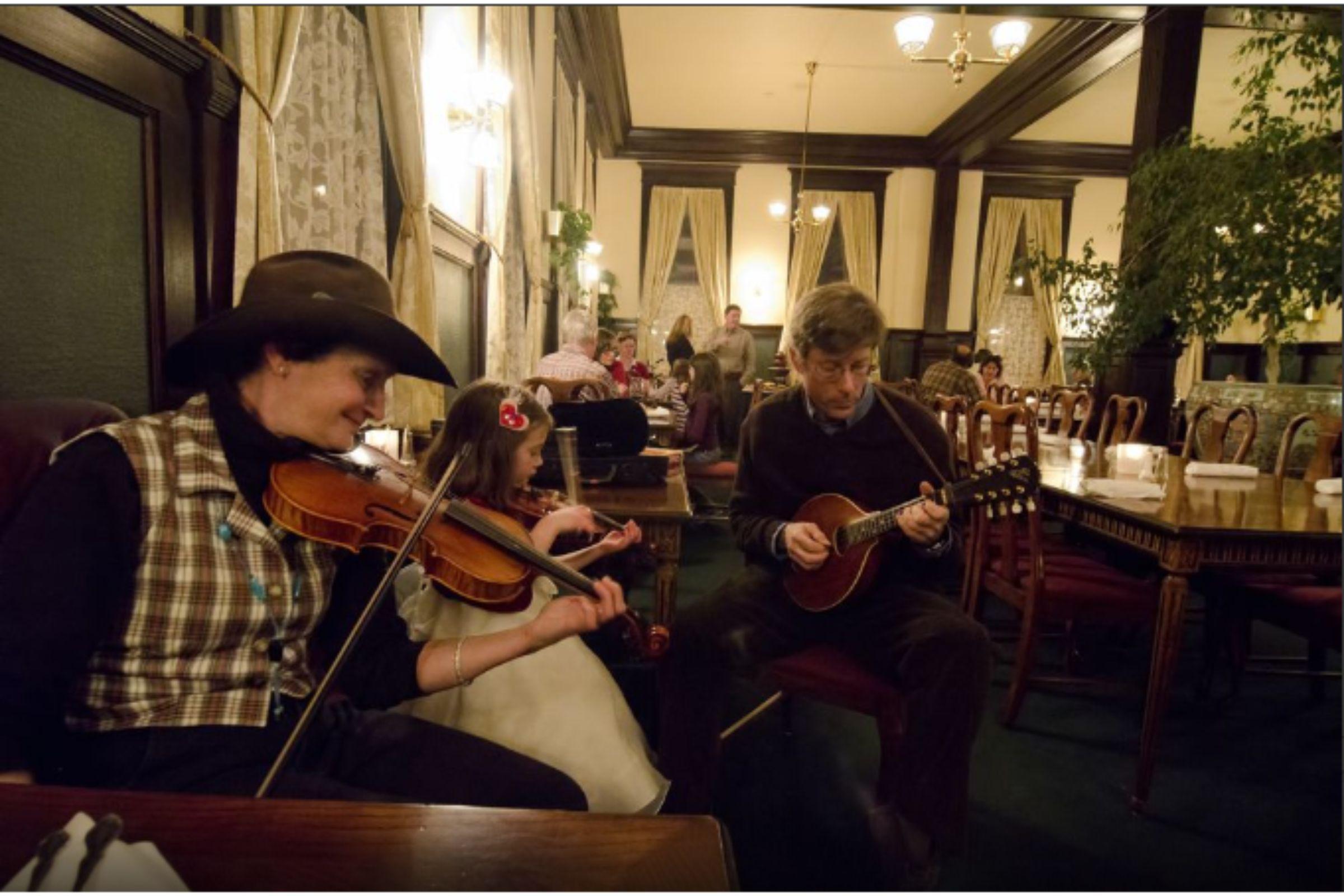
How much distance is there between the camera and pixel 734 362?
8.46 meters

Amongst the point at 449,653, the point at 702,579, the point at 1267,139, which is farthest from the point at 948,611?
the point at 1267,139

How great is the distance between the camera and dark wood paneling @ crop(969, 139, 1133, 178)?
929cm

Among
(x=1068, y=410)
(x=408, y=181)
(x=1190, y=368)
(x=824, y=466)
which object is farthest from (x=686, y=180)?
(x=824, y=466)

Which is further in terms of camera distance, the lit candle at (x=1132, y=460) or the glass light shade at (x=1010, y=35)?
the glass light shade at (x=1010, y=35)

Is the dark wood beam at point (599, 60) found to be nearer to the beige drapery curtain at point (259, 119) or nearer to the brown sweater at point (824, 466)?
the beige drapery curtain at point (259, 119)

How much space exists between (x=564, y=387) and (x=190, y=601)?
2.16 meters

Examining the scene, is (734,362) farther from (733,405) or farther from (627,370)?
(627,370)

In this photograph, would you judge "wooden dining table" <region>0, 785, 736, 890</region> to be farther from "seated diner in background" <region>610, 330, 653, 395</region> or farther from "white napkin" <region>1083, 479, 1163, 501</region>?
"seated diner in background" <region>610, 330, 653, 395</region>

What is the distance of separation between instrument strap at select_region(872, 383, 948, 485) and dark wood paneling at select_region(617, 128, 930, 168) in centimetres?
864

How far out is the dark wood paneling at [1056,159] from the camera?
9289 mm

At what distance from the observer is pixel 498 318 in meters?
4.40

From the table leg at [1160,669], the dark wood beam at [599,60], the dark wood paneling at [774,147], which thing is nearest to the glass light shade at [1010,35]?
the dark wood beam at [599,60]

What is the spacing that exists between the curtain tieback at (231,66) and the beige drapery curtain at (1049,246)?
32.2ft

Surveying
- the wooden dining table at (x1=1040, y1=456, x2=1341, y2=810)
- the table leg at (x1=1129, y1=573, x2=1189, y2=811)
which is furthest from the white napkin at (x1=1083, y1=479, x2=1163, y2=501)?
the table leg at (x1=1129, y1=573, x2=1189, y2=811)
